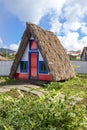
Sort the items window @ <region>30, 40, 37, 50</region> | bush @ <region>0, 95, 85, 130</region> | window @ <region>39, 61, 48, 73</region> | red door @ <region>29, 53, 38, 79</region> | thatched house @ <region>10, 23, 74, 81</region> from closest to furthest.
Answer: bush @ <region>0, 95, 85, 130</region> < thatched house @ <region>10, 23, 74, 81</region> < window @ <region>39, 61, 48, 73</region> < window @ <region>30, 40, 37, 50</region> < red door @ <region>29, 53, 38, 79</region>

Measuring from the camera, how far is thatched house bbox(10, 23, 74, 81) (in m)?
17.0

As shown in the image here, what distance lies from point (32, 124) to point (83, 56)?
55326 millimetres

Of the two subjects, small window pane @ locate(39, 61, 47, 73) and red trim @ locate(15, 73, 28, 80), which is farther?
red trim @ locate(15, 73, 28, 80)

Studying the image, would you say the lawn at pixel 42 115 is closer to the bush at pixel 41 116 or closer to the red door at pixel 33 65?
the bush at pixel 41 116

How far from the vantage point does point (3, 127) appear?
5441 millimetres

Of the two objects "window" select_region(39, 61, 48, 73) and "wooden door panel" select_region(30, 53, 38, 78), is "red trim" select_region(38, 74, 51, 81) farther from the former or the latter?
"wooden door panel" select_region(30, 53, 38, 78)

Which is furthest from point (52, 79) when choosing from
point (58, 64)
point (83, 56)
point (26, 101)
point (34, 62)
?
point (83, 56)

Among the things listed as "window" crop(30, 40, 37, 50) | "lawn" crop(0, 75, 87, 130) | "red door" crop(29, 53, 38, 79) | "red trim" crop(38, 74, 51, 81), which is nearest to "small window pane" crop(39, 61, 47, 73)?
"red trim" crop(38, 74, 51, 81)

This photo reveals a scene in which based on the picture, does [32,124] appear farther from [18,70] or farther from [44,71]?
[18,70]

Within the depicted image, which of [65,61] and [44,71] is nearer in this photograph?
[44,71]

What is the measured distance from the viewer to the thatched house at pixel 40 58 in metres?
17.0

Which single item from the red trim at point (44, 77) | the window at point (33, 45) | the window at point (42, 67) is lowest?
the red trim at point (44, 77)

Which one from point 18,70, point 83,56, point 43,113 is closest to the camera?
point 43,113

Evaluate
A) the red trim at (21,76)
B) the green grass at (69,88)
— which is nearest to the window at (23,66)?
the red trim at (21,76)
